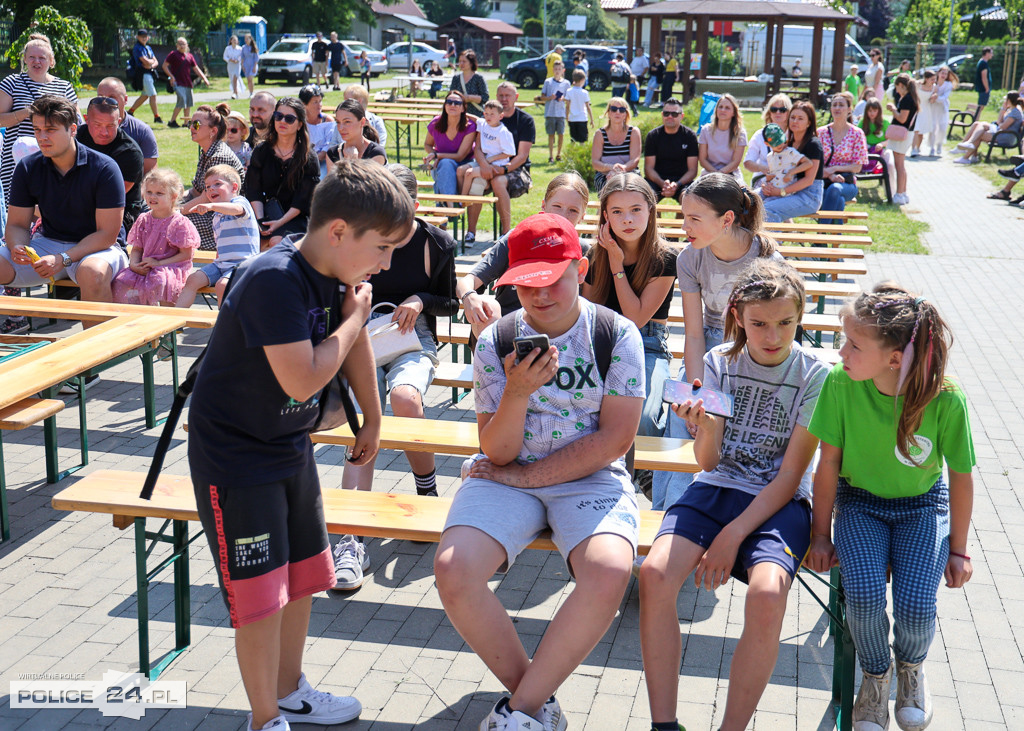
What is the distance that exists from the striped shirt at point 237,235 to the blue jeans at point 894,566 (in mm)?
4743

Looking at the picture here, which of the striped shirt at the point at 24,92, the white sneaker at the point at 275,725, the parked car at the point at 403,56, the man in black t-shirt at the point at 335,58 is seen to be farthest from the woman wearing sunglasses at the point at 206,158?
the parked car at the point at 403,56

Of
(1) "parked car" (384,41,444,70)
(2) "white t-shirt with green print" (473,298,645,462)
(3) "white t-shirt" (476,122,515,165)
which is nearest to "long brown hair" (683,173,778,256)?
(2) "white t-shirt with green print" (473,298,645,462)

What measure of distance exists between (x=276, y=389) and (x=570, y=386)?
3.32 feet

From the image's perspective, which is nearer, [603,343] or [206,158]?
[603,343]

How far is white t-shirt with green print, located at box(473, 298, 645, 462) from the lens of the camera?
319 cm

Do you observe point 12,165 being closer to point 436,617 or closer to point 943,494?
point 436,617

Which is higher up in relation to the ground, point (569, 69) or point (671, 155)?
point (569, 69)

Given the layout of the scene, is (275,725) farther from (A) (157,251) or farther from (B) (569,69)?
(B) (569,69)

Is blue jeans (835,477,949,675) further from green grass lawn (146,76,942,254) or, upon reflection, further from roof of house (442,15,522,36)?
roof of house (442,15,522,36)

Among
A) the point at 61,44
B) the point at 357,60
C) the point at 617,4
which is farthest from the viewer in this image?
the point at 617,4

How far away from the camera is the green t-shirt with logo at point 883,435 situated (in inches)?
115

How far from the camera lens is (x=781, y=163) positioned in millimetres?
9742

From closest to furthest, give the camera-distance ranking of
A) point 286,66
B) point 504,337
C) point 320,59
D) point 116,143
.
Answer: point 504,337
point 116,143
point 320,59
point 286,66

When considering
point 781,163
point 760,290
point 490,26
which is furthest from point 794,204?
point 490,26
